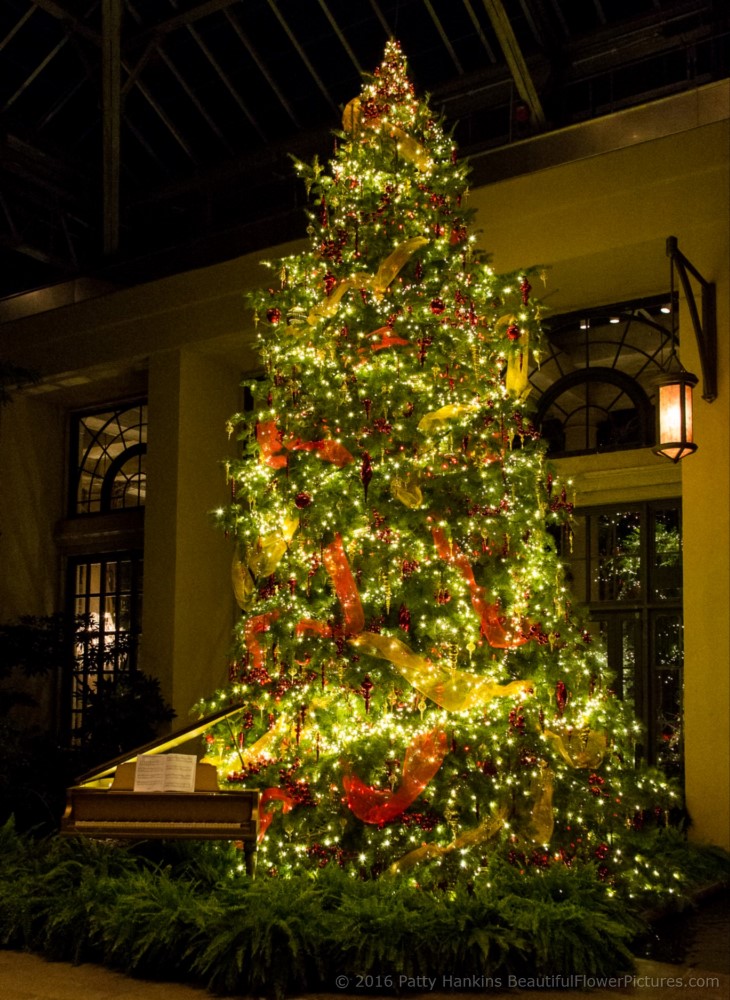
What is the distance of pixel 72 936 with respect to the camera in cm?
655

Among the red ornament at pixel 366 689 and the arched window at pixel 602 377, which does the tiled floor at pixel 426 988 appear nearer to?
the red ornament at pixel 366 689

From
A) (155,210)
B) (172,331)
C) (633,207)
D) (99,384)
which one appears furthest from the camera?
(155,210)

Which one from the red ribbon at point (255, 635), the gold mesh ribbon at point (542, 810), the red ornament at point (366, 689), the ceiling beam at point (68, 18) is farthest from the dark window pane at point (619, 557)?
the ceiling beam at point (68, 18)

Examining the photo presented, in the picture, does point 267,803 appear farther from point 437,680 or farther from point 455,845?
point 437,680

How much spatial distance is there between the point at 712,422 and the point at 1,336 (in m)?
10.7

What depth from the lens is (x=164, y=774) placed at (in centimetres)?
709

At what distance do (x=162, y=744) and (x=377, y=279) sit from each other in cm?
386

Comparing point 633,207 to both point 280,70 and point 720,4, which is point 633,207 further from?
point 280,70

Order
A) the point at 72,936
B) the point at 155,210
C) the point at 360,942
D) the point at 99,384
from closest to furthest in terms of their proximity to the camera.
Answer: the point at 360,942, the point at 72,936, the point at 99,384, the point at 155,210

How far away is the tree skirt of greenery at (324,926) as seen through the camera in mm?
5879

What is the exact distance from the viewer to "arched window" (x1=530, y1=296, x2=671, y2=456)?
11.2 meters

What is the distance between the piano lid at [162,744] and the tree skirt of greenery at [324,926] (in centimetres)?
62

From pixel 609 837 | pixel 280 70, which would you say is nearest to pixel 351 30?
pixel 280 70

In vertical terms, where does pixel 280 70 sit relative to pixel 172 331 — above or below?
above
